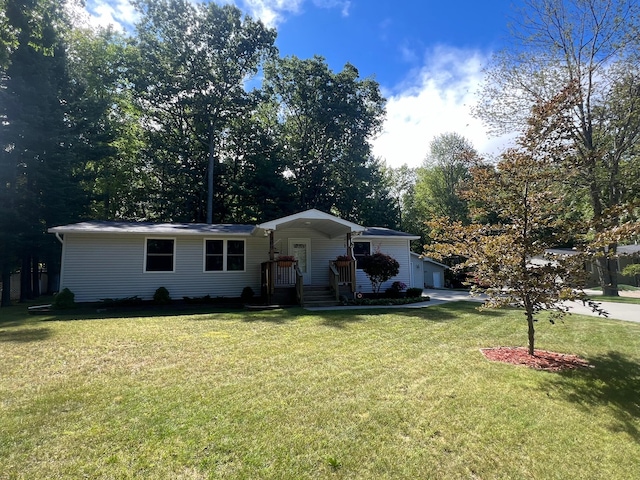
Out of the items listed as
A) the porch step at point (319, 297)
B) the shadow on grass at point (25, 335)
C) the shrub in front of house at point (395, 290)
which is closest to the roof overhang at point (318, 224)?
the porch step at point (319, 297)

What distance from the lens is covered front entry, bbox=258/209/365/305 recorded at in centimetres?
1210

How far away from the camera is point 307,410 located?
3.35 m

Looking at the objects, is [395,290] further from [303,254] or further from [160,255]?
[160,255]

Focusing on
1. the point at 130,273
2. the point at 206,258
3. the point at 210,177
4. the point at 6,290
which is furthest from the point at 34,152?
the point at 206,258

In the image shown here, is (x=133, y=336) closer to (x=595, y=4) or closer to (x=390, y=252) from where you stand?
(x=390, y=252)

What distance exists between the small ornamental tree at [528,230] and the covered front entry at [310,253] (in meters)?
7.14

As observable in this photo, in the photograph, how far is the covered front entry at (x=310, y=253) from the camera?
1210 centimetres

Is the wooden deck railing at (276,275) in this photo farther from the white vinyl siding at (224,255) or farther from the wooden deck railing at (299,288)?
the white vinyl siding at (224,255)

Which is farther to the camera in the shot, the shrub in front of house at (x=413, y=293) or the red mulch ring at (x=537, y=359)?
the shrub in front of house at (x=413, y=293)

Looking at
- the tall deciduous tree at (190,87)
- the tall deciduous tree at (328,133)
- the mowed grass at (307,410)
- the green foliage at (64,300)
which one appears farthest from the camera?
the tall deciduous tree at (328,133)

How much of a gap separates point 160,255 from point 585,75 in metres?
20.8

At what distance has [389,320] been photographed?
8.69 meters

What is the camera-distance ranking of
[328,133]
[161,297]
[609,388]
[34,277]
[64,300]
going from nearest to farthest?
1. [609,388]
2. [64,300]
3. [161,297]
4. [34,277]
5. [328,133]

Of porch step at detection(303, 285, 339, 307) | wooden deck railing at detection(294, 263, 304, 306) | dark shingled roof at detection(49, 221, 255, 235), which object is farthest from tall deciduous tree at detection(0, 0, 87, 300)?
porch step at detection(303, 285, 339, 307)
